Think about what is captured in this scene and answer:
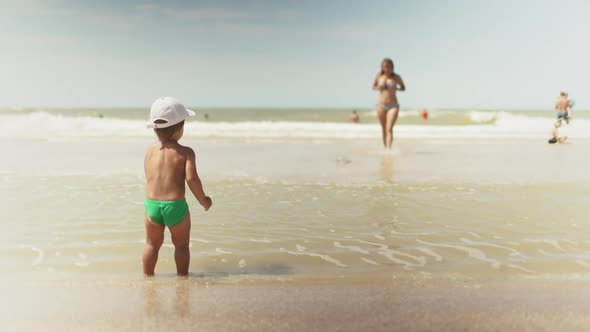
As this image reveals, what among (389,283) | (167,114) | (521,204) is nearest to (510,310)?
(389,283)

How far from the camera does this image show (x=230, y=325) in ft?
8.07

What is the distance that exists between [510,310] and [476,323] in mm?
305

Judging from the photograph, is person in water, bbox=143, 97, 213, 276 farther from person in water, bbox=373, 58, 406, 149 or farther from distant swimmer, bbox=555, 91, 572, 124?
distant swimmer, bbox=555, 91, 572, 124

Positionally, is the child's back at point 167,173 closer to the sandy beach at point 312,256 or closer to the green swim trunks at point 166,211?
the green swim trunks at point 166,211

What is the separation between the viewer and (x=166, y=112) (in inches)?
121

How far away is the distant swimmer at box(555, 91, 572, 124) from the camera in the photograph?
16531 mm

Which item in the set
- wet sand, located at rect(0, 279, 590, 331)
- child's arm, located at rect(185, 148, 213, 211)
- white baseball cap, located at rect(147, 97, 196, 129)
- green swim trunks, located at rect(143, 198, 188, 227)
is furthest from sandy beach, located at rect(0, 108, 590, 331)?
white baseball cap, located at rect(147, 97, 196, 129)

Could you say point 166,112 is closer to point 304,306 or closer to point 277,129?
point 304,306

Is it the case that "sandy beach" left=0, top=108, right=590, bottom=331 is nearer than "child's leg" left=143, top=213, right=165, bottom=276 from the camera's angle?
Yes

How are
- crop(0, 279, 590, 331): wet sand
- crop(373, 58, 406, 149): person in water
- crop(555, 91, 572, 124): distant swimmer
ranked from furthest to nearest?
1. crop(555, 91, 572, 124): distant swimmer
2. crop(373, 58, 406, 149): person in water
3. crop(0, 279, 590, 331): wet sand

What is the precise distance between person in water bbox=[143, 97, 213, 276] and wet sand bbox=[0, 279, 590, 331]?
0.85 feet

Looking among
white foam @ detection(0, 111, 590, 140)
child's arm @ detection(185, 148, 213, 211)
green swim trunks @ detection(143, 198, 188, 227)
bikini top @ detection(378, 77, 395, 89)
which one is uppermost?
bikini top @ detection(378, 77, 395, 89)

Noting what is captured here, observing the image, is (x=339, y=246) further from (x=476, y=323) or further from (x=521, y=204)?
(x=521, y=204)

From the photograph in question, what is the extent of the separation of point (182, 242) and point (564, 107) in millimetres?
17546
